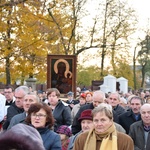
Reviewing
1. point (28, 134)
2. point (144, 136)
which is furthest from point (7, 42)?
point (28, 134)

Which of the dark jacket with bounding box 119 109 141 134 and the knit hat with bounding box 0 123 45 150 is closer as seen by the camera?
the knit hat with bounding box 0 123 45 150

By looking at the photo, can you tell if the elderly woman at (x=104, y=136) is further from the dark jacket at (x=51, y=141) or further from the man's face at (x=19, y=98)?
the man's face at (x=19, y=98)

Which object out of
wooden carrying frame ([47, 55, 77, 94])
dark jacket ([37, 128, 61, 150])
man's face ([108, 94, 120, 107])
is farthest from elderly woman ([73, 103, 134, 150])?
wooden carrying frame ([47, 55, 77, 94])

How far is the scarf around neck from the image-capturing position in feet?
15.7

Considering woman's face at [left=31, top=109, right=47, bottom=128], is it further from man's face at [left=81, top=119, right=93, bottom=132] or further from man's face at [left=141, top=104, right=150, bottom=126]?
man's face at [left=141, top=104, right=150, bottom=126]

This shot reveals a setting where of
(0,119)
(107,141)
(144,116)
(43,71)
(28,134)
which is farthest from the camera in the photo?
(43,71)

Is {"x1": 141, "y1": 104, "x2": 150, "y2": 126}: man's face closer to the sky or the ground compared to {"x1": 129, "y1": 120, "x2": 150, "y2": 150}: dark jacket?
closer to the sky

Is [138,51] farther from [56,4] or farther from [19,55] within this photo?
[19,55]

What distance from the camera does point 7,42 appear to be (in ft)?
69.6

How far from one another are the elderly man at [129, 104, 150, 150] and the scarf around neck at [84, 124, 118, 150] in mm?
1933

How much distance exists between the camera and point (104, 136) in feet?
16.1

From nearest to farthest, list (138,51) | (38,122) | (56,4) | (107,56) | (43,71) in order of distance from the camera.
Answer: (38,122), (56,4), (43,71), (107,56), (138,51)

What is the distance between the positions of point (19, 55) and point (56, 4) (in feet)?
18.4

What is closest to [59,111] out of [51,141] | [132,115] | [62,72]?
[132,115]
